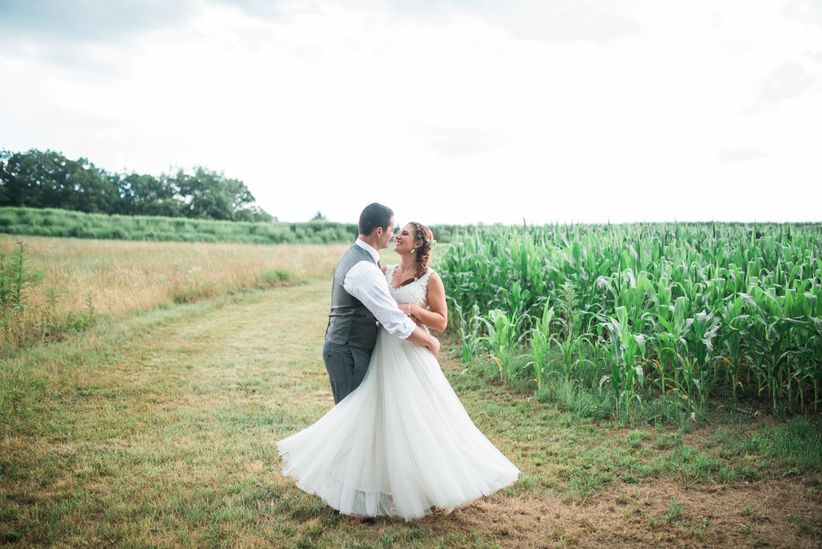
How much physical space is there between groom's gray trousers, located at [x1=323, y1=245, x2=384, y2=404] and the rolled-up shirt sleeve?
0.22 metres

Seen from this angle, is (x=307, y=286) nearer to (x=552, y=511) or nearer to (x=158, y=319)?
(x=158, y=319)

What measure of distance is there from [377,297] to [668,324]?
13.1 ft

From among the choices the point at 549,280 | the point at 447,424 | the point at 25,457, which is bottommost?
the point at 25,457

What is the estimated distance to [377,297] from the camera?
344 centimetres

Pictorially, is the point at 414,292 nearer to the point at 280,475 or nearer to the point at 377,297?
the point at 377,297

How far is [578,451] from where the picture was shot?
201 inches

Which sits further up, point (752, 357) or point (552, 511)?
point (752, 357)

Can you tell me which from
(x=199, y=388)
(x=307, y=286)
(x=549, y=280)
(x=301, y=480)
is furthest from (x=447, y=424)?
(x=307, y=286)

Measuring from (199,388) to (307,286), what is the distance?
1088 cm

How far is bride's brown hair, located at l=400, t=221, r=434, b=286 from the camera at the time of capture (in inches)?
154

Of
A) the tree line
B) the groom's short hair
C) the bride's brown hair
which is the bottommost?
the bride's brown hair

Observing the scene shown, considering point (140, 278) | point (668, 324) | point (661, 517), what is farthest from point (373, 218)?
point (140, 278)

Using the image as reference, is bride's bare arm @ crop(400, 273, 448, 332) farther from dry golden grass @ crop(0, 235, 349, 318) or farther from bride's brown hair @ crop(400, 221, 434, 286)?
dry golden grass @ crop(0, 235, 349, 318)

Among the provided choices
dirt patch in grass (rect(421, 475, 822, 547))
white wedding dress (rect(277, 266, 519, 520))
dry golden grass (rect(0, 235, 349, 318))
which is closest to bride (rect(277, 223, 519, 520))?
white wedding dress (rect(277, 266, 519, 520))
